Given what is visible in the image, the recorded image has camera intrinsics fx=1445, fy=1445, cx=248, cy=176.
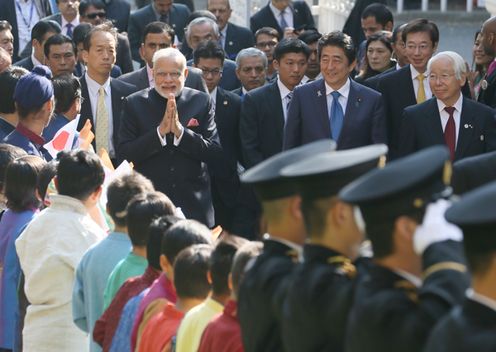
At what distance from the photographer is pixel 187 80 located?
10617 mm

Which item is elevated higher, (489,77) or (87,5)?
(87,5)

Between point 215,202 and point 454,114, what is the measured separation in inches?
90.4

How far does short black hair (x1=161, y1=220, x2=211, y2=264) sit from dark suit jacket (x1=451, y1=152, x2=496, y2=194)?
134 cm

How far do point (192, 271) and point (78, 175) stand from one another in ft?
4.76

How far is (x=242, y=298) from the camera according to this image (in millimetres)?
5109

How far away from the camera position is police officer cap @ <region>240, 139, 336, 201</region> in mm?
4973

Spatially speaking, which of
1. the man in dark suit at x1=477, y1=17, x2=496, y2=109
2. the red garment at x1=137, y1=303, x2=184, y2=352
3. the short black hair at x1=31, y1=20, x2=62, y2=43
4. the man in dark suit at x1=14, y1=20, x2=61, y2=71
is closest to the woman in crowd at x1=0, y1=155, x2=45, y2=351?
the red garment at x1=137, y1=303, x2=184, y2=352

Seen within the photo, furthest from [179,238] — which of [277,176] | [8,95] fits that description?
[8,95]

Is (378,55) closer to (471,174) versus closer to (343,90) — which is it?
(343,90)

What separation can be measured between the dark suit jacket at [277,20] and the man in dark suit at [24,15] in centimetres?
230

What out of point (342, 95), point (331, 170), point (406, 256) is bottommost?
point (342, 95)

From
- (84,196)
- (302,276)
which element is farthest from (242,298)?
(84,196)

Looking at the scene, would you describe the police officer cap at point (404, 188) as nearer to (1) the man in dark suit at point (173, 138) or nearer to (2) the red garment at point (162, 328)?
(2) the red garment at point (162, 328)

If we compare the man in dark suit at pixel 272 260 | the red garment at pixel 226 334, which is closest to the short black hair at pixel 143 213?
the red garment at pixel 226 334
